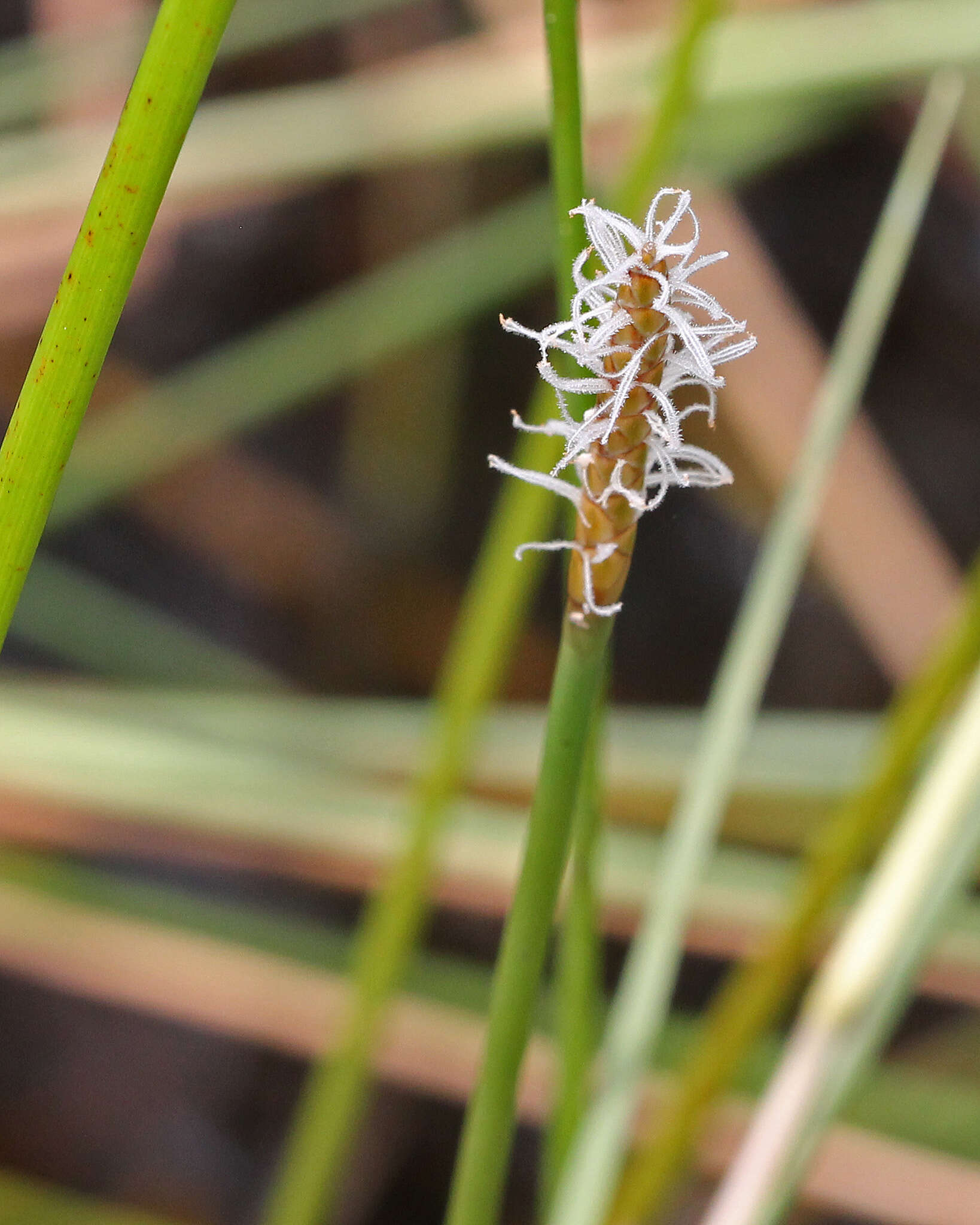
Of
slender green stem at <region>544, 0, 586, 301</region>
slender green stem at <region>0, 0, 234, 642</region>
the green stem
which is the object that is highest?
slender green stem at <region>544, 0, 586, 301</region>

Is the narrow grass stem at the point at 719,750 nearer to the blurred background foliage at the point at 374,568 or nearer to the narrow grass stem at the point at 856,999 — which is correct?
the narrow grass stem at the point at 856,999

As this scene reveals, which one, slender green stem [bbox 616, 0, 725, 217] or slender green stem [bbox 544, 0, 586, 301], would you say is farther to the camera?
slender green stem [bbox 616, 0, 725, 217]

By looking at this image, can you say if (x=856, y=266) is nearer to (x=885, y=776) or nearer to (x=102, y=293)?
(x=885, y=776)

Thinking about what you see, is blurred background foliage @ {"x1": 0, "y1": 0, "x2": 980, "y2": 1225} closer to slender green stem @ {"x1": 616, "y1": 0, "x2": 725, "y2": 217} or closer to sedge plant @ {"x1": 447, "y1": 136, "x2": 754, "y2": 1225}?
slender green stem @ {"x1": 616, "y1": 0, "x2": 725, "y2": 217}

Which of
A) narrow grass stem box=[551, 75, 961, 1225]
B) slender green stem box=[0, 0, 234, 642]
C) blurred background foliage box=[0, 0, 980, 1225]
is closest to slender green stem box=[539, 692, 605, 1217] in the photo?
narrow grass stem box=[551, 75, 961, 1225]

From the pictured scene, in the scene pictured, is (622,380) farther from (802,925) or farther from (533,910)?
(802,925)

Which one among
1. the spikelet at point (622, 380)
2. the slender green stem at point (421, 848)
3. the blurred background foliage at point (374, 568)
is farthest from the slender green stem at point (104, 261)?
the blurred background foliage at point (374, 568)
